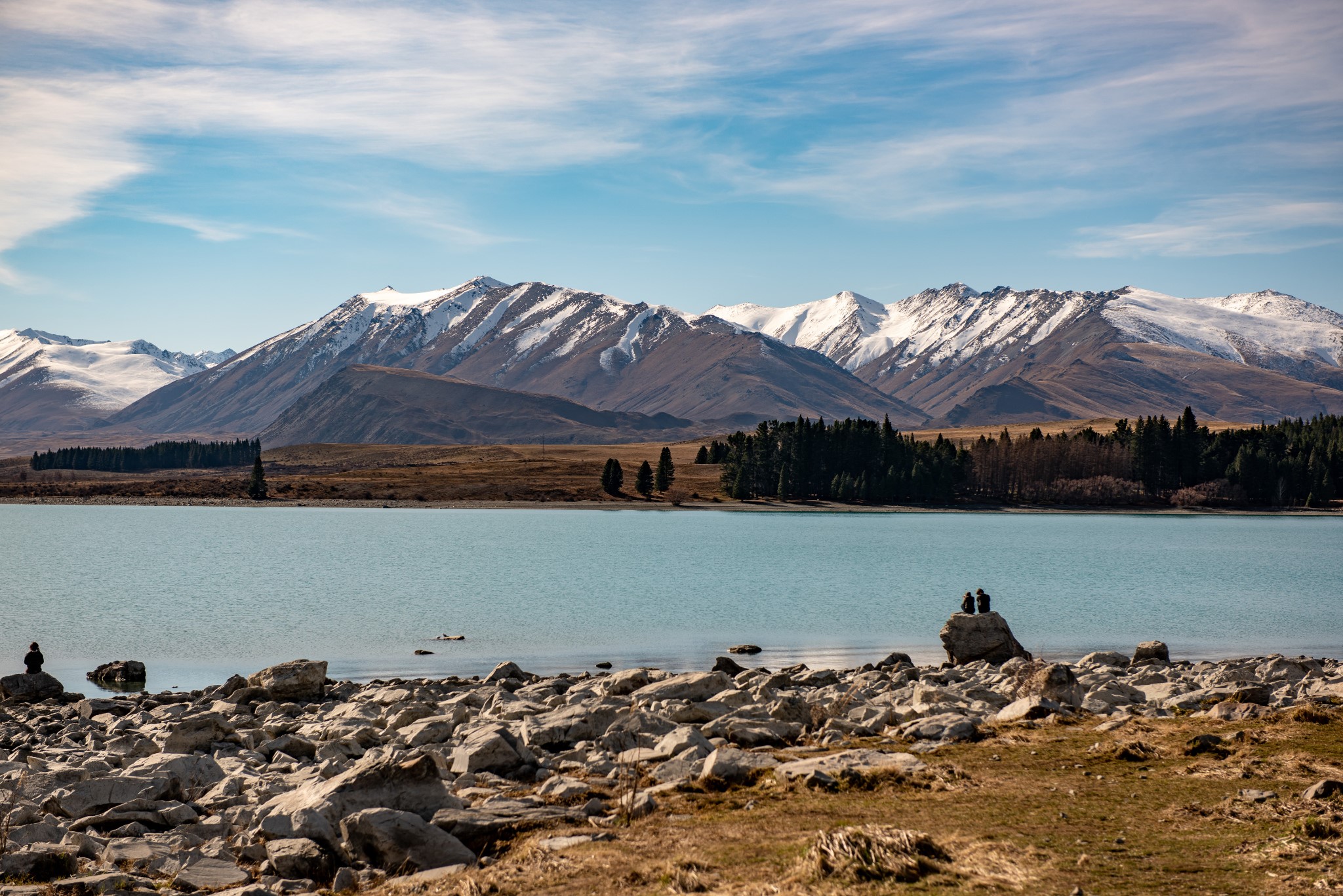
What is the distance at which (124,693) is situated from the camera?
37.2 metres

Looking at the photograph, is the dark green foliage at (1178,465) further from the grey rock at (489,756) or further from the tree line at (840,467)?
the grey rock at (489,756)

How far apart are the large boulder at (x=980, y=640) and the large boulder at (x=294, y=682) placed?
22.0 metres

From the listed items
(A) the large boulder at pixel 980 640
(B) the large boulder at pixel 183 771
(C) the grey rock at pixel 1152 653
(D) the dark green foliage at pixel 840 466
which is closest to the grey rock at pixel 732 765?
(B) the large boulder at pixel 183 771

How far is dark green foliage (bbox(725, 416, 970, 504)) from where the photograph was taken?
184m

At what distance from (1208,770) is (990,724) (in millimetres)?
5480

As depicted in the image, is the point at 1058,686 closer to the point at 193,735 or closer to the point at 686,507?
the point at 193,735

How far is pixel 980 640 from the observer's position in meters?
39.4

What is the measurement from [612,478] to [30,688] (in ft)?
494

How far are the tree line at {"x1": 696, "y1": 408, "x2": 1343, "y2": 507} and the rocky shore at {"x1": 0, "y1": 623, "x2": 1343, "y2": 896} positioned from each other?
148577mm

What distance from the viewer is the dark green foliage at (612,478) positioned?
184250mm

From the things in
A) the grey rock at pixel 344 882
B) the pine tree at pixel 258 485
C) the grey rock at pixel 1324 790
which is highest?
the pine tree at pixel 258 485

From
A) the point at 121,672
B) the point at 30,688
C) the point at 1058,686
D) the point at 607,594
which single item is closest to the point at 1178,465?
the point at 607,594

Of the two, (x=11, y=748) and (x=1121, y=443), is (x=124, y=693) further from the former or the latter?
(x=1121, y=443)

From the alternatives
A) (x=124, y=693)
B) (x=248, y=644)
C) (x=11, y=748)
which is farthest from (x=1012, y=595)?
(x=11, y=748)
